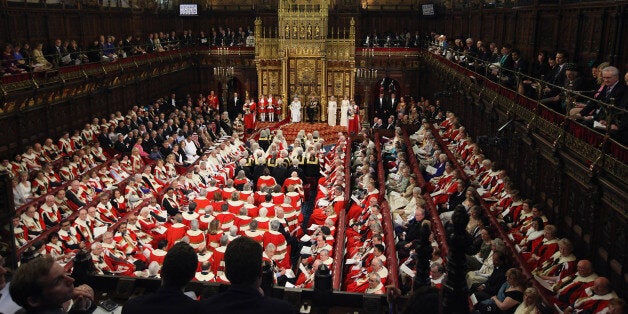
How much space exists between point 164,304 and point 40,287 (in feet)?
2.84

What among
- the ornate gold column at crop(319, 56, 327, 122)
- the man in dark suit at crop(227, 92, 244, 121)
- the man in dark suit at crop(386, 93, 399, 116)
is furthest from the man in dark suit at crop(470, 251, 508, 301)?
the man in dark suit at crop(227, 92, 244, 121)

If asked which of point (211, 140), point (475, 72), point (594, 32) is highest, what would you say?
point (594, 32)

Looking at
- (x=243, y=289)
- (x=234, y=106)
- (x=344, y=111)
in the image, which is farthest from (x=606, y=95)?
(x=234, y=106)

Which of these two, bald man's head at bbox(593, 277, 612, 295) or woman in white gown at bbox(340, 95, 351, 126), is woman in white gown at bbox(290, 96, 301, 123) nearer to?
woman in white gown at bbox(340, 95, 351, 126)

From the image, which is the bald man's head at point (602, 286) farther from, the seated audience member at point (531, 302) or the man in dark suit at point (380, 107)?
the man in dark suit at point (380, 107)

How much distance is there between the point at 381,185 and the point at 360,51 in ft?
55.6

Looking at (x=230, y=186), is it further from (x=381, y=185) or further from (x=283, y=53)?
(x=283, y=53)

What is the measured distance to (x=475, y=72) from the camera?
57.1 ft

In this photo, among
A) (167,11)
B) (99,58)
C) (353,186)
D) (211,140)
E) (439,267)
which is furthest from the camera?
(167,11)

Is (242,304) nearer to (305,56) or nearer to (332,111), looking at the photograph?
(332,111)

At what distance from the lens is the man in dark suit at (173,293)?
383 cm

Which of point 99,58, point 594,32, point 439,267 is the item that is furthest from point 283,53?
point 439,267

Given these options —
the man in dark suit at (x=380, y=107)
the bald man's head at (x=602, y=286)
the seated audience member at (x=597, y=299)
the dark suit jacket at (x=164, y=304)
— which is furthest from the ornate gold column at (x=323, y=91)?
the dark suit jacket at (x=164, y=304)

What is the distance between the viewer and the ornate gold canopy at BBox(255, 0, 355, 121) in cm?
2953
